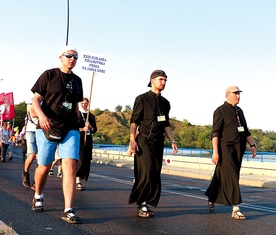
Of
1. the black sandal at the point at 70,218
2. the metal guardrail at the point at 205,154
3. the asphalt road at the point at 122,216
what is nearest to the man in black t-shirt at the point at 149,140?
the asphalt road at the point at 122,216

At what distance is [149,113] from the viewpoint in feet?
20.6

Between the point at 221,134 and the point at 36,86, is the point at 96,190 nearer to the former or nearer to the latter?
the point at 221,134

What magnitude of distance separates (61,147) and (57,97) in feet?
2.01

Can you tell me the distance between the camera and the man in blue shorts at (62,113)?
5324mm

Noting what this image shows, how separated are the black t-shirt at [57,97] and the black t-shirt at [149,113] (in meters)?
1.04

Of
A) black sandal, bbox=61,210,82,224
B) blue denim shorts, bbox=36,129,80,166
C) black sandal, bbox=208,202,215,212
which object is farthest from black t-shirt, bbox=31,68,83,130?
black sandal, bbox=208,202,215,212

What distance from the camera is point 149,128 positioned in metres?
6.27

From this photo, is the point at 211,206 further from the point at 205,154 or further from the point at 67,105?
the point at 205,154

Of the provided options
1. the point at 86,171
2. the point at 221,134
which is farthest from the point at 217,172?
the point at 86,171

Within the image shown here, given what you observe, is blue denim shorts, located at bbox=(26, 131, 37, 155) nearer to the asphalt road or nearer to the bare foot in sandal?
the asphalt road

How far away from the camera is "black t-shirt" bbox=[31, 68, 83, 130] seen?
215 inches

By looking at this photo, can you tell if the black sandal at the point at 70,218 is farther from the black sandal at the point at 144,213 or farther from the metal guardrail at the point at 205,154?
the metal guardrail at the point at 205,154

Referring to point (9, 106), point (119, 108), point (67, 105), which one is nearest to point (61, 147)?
point (67, 105)

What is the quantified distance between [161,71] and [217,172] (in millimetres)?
1715
